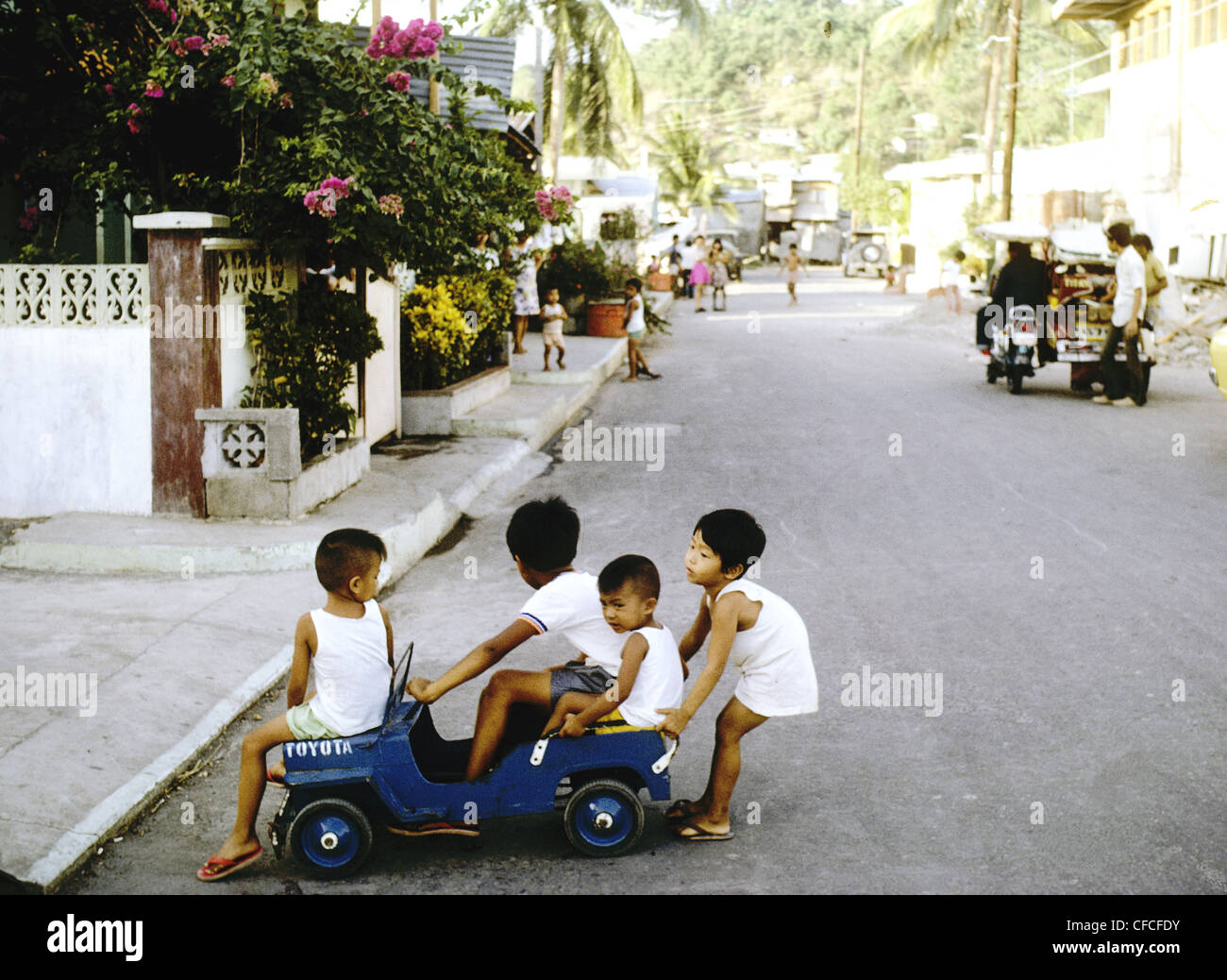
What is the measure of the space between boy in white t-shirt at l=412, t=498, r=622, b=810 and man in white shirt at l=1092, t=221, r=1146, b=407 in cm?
1246

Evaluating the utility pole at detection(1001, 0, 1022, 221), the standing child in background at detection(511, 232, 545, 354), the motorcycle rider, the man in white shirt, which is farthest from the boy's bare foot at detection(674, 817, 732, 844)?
the utility pole at detection(1001, 0, 1022, 221)

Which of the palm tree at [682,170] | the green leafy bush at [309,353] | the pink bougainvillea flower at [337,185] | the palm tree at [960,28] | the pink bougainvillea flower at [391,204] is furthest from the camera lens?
the palm tree at [682,170]

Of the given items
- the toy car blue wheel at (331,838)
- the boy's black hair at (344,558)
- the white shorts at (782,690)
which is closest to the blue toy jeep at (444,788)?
the toy car blue wheel at (331,838)

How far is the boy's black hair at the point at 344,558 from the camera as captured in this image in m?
4.50

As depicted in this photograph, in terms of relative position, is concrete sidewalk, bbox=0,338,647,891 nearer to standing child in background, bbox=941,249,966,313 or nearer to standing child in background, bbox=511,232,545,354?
standing child in background, bbox=511,232,545,354

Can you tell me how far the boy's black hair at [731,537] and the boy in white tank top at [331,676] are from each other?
3.59ft

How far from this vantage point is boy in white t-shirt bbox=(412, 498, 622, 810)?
4.55m

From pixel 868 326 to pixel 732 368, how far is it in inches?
380

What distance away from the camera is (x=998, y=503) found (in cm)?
1053

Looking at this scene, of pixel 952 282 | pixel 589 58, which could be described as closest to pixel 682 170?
pixel 589 58

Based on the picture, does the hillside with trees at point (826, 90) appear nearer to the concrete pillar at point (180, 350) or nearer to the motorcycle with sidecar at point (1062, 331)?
the motorcycle with sidecar at point (1062, 331)

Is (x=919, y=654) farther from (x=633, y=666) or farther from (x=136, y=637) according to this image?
(x=136, y=637)

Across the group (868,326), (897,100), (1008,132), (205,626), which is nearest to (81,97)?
(205,626)

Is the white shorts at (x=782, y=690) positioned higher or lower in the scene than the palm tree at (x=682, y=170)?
lower
